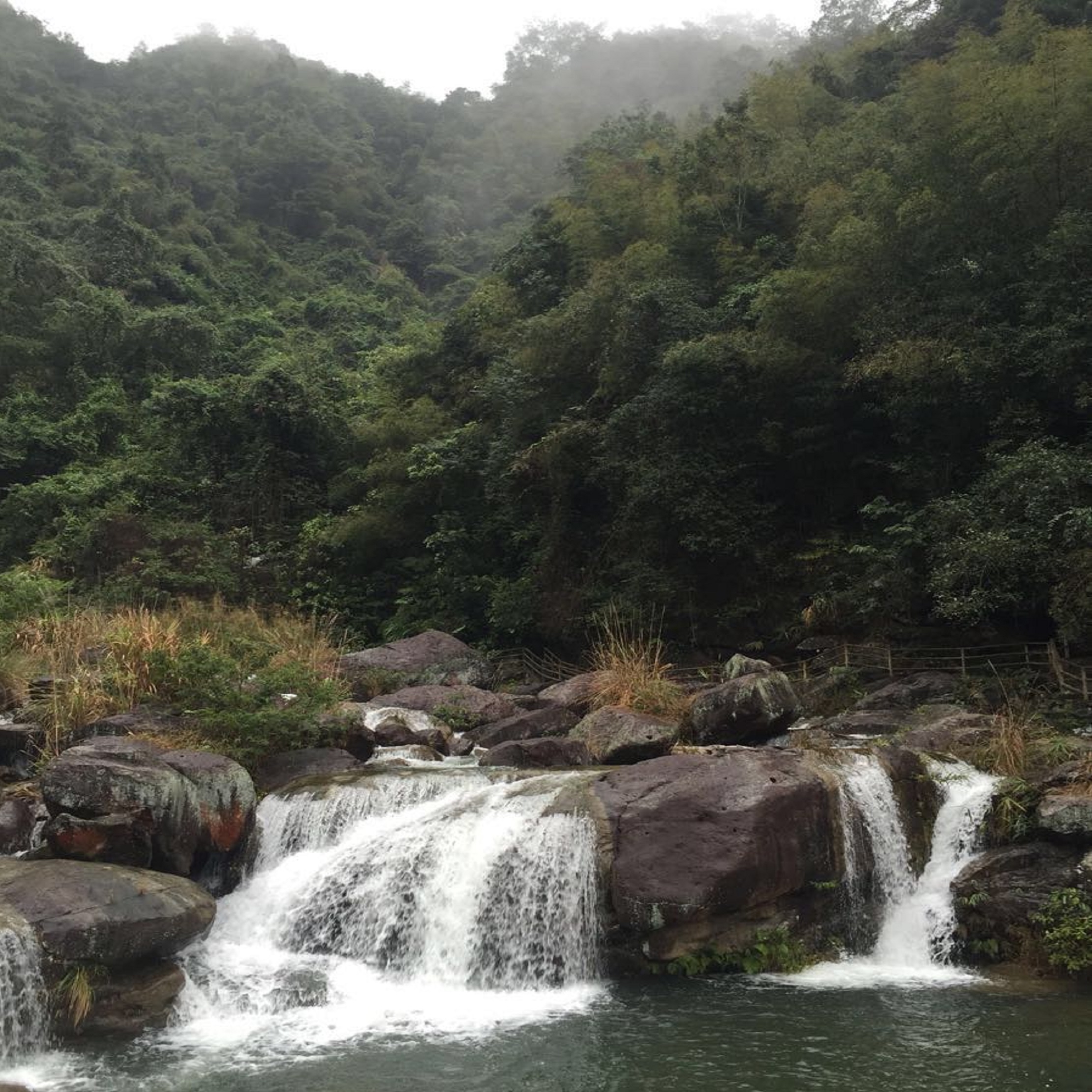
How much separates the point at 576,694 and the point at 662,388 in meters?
6.64

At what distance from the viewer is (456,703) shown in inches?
578

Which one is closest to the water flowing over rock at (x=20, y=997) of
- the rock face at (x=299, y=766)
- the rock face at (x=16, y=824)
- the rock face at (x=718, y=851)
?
the rock face at (x=16, y=824)

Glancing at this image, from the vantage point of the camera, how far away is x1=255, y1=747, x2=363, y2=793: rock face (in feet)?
37.6

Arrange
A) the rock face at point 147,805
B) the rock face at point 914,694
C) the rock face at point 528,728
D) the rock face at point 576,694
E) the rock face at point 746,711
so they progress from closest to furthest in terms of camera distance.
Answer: the rock face at point 147,805 → the rock face at point 746,711 → the rock face at point 528,728 → the rock face at point 914,694 → the rock face at point 576,694

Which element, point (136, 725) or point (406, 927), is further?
point (136, 725)

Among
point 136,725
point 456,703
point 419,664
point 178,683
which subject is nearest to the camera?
point 136,725

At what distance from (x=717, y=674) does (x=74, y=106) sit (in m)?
54.3

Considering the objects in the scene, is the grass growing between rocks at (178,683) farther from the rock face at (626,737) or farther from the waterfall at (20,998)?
the waterfall at (20,998)

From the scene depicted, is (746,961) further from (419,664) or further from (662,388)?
(662,388)

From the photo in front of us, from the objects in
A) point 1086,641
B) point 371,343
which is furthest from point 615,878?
point 371,343

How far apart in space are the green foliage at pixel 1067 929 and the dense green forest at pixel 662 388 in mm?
4846

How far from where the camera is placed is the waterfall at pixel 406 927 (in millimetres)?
7906

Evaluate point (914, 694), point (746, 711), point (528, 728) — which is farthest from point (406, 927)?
point (914, 694)

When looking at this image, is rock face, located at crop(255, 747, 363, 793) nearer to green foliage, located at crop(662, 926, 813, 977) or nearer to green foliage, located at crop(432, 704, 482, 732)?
green foliage, located at crop(432, 704, 482, 732)
